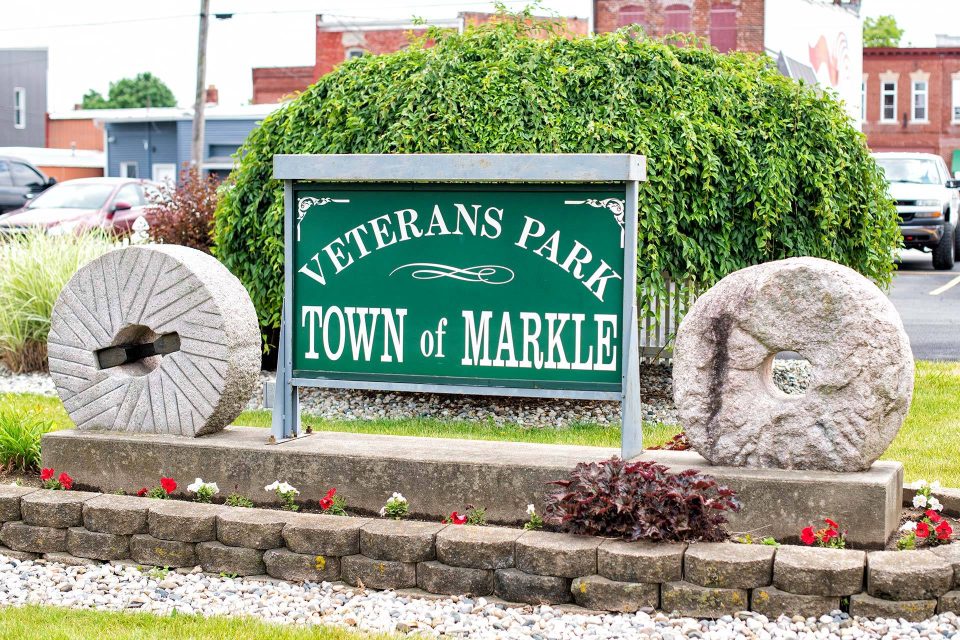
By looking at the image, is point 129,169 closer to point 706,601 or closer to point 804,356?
point 804,356

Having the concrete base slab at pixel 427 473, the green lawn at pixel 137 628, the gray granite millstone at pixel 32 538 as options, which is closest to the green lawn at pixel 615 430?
the concrete base slab at pixel 427 473

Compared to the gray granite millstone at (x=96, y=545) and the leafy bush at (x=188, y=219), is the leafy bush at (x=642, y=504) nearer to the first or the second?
the gray granite millstone at (x=96, y=545)

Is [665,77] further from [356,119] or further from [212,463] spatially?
[212,463]

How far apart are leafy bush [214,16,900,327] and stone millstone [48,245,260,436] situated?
284 centimetres

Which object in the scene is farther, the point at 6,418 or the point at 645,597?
the point at 6,418

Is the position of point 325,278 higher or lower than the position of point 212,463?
higher

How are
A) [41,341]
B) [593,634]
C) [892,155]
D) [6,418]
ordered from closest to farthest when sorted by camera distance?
[593,634] → [6,418] → [41,341] → [892,155]

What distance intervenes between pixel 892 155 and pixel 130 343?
18320 mm

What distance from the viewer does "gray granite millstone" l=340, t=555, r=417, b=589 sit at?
466 centimetres

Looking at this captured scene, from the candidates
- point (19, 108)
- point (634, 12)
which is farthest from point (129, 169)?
point (634, 12)

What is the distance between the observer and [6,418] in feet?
20.6

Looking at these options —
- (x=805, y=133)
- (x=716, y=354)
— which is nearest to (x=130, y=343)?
(x=716, y=354)

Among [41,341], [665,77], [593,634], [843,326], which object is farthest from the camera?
[41,341]

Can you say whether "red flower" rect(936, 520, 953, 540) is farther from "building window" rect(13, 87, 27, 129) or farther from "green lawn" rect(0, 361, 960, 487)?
"building window" rect(13, 87, 27, 129)
